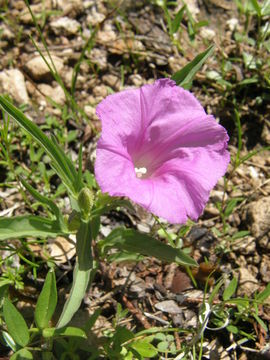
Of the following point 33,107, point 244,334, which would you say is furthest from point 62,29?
point 244,334

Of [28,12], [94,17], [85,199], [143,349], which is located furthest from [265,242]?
[28,12]

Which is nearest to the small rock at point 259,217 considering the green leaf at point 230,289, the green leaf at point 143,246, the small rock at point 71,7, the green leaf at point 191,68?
the green leaf at point 230,289

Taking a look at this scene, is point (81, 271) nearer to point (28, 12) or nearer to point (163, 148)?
point (163, 148)

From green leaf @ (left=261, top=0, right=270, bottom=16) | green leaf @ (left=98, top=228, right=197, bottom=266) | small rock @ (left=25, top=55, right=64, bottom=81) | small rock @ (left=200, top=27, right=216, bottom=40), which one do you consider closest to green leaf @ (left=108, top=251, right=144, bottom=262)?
green leaf @ (left=98, top=228, right=197, bottom=266)

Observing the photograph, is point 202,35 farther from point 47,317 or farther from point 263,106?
point 47,317

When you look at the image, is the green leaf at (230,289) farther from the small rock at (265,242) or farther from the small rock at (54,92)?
the small rock at (54,92)
